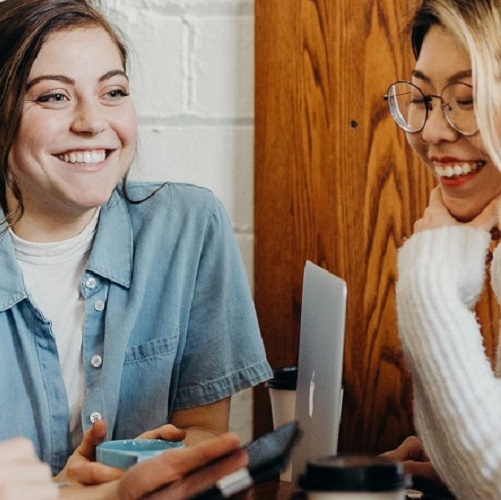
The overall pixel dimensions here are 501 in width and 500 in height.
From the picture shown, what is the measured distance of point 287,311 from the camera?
182 centimetres

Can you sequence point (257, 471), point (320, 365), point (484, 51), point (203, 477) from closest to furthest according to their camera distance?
point (257, 471) < point (203, 477) < point (320, 365) < point (484, 51)

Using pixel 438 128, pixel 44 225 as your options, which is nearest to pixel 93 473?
pixel 44 225

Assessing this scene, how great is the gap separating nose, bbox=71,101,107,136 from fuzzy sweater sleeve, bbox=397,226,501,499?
0.49 m

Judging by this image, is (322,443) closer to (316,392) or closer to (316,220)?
(316,392)

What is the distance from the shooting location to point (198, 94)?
5.98 feet

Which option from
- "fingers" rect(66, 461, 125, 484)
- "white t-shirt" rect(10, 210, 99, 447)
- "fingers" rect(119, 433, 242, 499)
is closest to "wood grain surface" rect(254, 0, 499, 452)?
"white t-shirt" rect(10, 210, 99, 447)

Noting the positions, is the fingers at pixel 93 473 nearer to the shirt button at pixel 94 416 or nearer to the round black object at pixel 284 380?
the shirt button at pixel 94 416

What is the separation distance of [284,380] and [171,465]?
1.82 ft

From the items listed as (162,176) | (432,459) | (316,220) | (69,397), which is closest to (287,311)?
(316,220)

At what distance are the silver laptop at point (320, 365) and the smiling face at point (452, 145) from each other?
22 cm

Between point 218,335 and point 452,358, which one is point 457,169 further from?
Result: point 218,335

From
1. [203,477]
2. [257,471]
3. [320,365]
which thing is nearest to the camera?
[257,471]

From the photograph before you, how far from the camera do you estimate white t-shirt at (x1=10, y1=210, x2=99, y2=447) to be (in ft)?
4.99

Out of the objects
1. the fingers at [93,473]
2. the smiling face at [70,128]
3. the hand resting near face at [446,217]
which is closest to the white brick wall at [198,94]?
the smiling face at [70,128]
